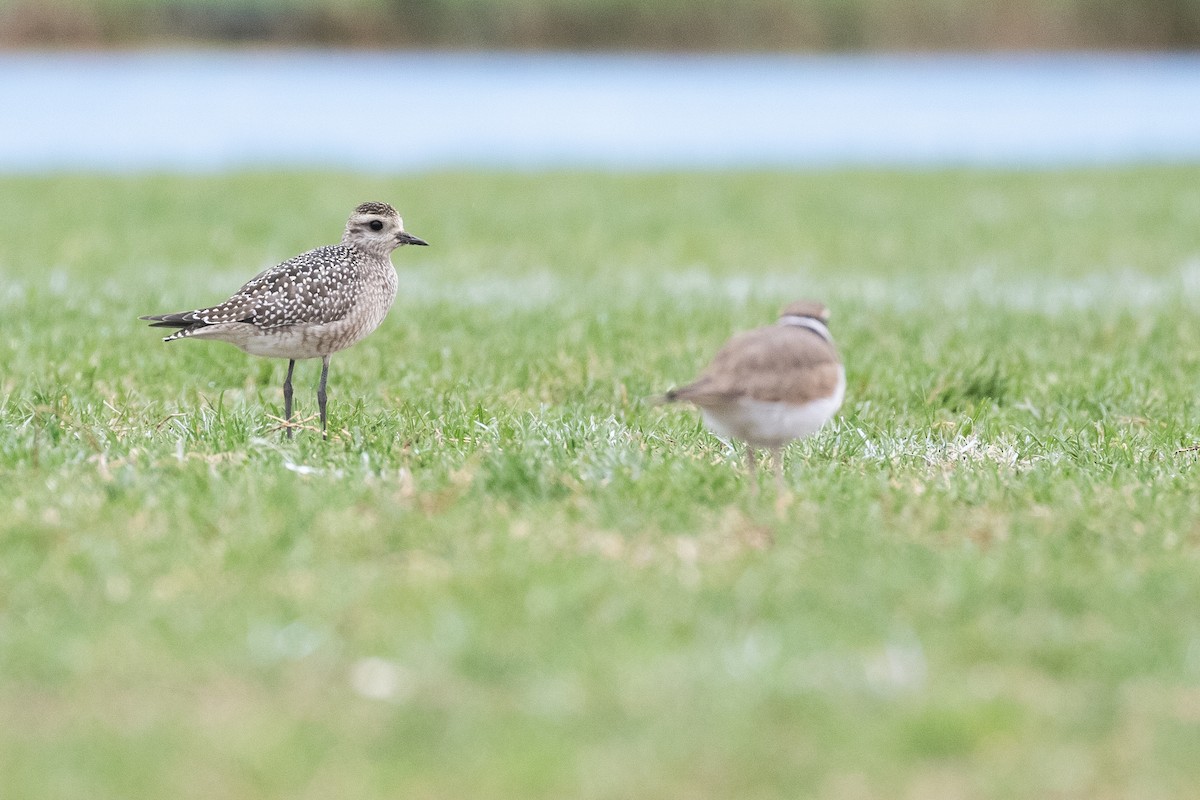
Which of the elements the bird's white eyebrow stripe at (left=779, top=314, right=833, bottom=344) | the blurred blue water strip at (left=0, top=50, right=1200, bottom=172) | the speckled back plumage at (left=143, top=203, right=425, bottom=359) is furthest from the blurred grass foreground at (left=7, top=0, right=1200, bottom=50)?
the bird's white eyebrow stripe at (left=779, top=314, right=833, bottom=344)

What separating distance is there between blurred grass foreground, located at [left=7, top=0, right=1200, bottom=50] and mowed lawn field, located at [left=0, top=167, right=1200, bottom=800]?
1090 inches

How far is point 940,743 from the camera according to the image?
396cm

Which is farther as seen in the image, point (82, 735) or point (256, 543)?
point (256, 543)

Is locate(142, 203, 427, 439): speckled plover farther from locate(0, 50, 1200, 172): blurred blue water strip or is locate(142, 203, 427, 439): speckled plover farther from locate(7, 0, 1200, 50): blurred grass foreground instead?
locate(7, 0, 1200, 50): blurred grass foreground

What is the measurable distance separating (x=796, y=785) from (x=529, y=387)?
4933mm

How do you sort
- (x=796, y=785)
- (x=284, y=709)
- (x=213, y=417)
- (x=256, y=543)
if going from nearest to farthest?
(x=796, y=785)
(x=284, y=709)
(x=256, y=543)
(x=213, y=417)

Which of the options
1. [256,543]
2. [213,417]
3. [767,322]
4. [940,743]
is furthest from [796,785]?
[767,322]

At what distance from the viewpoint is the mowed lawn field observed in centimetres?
390

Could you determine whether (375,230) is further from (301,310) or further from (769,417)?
(769,417)

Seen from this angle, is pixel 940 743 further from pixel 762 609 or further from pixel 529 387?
pixel 529 387

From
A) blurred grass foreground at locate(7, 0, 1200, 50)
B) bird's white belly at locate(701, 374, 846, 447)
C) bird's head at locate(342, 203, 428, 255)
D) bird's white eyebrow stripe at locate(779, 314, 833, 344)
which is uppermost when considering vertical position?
blurred grass foreground at locate(7, 0, 1200, 50)

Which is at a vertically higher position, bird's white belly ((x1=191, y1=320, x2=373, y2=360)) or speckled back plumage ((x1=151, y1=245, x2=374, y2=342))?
speckled back plumage ((x1=151, y1=245, x2=374, y2=342))

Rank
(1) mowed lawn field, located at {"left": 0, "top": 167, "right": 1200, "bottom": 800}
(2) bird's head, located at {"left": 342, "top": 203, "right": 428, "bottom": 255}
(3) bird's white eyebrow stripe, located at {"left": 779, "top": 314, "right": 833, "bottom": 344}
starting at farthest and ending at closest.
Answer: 1. (2) bird's head, located at {"left": 342, "top": 203, "right": 428, "bottom": 255}
2. (3) bird's white eyebrow stripe, located at {"left": 779, "top": 314, "right": 833, "bottom": 344}
3. (1) mowed lawn field, located at {"left": 0, "top": 167, "right": 1200, "bottom": 800}

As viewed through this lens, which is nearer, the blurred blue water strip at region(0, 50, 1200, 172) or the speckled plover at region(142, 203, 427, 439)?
the speckled plover at region(142, 203, 427, 439)
